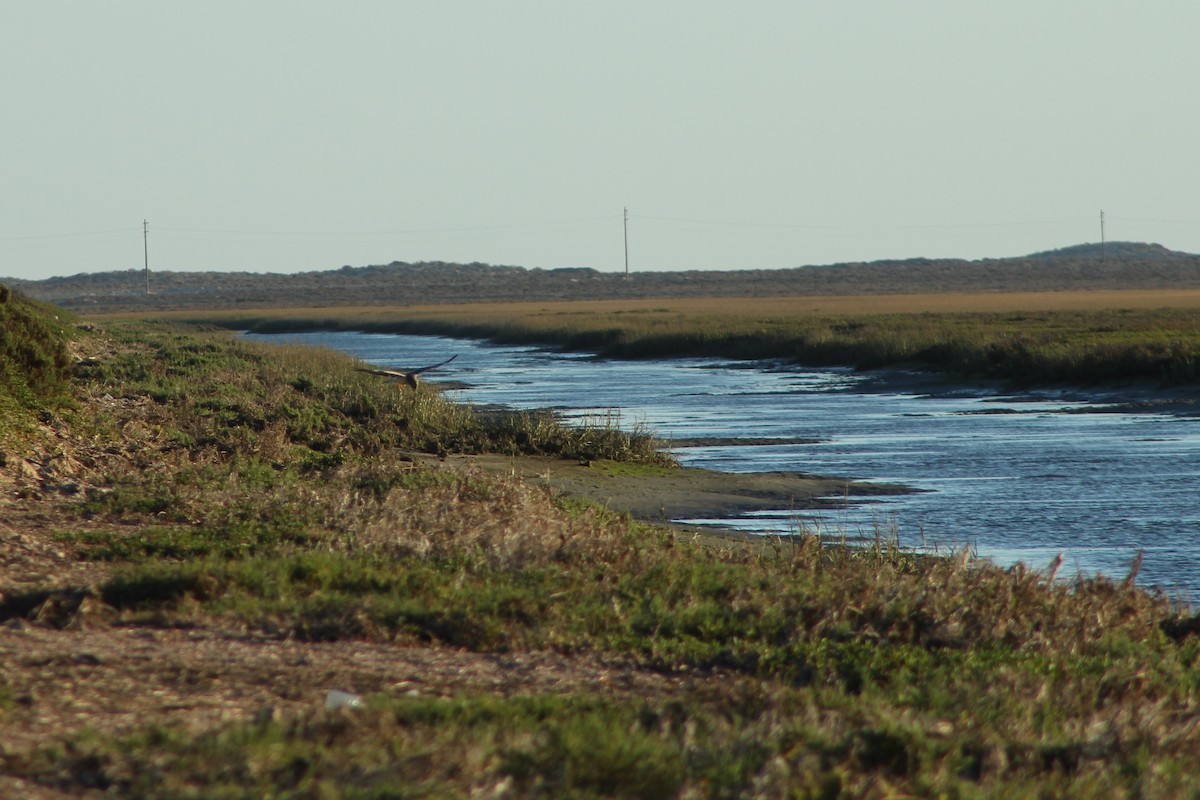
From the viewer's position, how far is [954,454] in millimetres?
23125


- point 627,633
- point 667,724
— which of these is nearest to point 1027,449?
point 627,633

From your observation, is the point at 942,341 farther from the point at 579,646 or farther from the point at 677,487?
the point at 579,646

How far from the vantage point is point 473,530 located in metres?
10.7

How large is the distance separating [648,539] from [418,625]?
3.84 metres

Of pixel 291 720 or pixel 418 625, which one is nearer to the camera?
pixel 291 720

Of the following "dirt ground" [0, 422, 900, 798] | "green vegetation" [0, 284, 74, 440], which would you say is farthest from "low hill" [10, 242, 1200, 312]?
"dirt ground" [0, 422, 900, 798]

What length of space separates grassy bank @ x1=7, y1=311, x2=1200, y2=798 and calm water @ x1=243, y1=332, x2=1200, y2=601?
237cm

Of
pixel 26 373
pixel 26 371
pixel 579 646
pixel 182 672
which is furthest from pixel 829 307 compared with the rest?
pixel 182 672

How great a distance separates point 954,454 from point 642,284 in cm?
14411

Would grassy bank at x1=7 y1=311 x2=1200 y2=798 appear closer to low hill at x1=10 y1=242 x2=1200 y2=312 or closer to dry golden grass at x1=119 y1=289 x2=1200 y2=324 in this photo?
dry golden grass at x1=119 y1=289 x2=1200 y2=324

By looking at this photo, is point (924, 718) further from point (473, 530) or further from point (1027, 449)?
point (1027, 449)

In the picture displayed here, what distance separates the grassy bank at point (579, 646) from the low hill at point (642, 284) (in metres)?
133

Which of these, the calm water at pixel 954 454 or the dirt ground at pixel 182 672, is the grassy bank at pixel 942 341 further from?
the dirt ground at pixel 182 672

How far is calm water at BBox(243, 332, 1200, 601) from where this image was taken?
1487 centimetres
